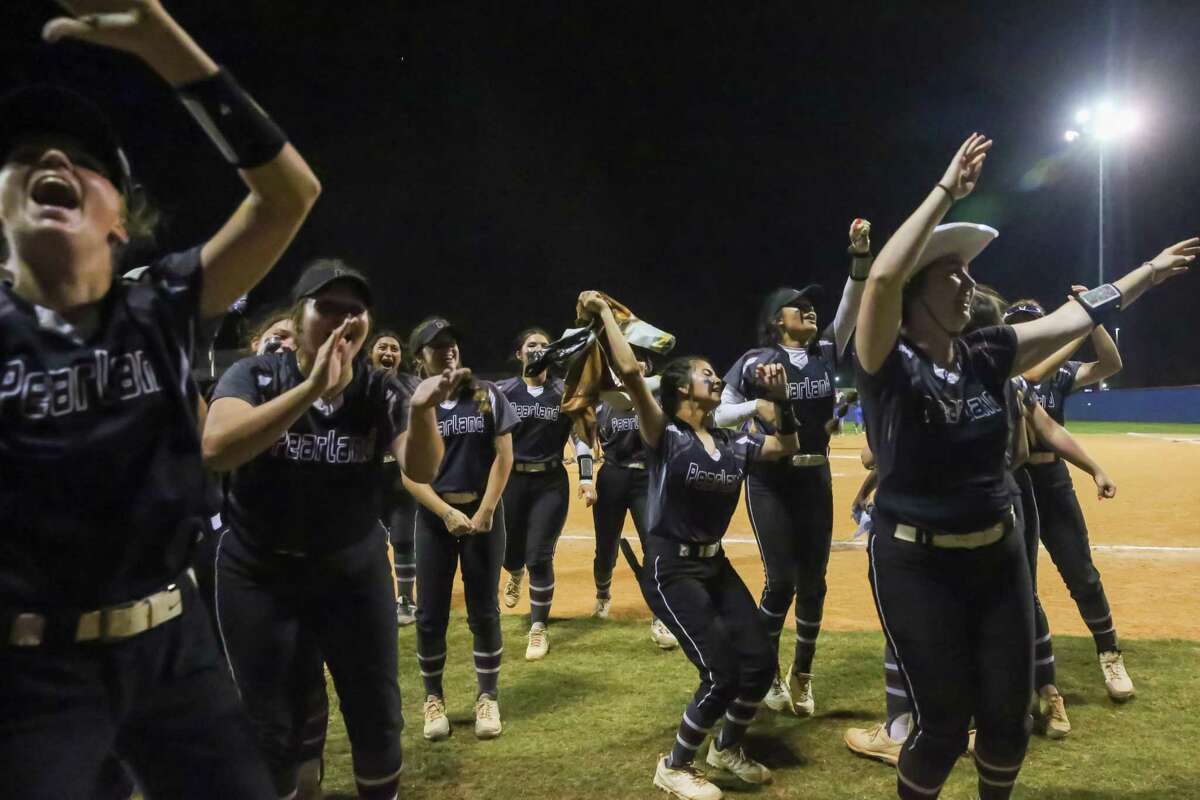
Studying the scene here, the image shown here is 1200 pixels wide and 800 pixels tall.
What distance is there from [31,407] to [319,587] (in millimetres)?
1449

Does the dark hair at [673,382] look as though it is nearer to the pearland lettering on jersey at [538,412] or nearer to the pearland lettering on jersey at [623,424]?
the pearland lettering on jersey at [623,424]

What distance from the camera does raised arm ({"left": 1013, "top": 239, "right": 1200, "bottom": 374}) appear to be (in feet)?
10.2

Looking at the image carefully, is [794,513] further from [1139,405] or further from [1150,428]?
[1139,405]

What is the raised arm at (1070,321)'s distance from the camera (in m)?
3.11

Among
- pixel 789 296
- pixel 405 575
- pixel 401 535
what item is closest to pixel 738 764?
pixel 789 296

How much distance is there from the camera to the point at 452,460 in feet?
17.0

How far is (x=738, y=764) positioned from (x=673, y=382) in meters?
2.06

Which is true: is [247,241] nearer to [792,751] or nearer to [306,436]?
[306,436]

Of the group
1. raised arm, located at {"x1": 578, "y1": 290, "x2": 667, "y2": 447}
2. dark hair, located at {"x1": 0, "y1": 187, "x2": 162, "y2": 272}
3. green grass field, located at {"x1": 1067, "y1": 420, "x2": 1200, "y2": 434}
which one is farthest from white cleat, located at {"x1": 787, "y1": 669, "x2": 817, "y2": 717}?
green grass field, located at {"x1": 1067, "y1": 420, "x2": 1200, "y2": 434}

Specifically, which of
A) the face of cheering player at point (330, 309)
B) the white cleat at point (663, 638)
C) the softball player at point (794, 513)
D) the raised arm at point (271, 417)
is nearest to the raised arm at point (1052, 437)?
the softball player at point (794, 513)

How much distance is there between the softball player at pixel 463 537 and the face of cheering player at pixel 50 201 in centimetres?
277

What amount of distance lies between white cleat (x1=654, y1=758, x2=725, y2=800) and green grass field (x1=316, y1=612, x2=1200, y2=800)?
7cm

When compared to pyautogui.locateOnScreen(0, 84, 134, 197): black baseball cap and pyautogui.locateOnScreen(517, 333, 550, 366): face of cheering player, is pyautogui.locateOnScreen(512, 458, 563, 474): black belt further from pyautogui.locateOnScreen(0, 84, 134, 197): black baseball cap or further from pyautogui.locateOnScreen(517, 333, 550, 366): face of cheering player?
pyautogui.locateOnScreen(0, 84, 134, 197): black baseball cap

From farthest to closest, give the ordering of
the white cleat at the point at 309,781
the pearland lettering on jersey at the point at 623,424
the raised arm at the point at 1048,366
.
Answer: the pearland lettering on jersey at the point at 623,424 → the raised arm at the point at 1048,366 → the white cleat at the point at 309,781
